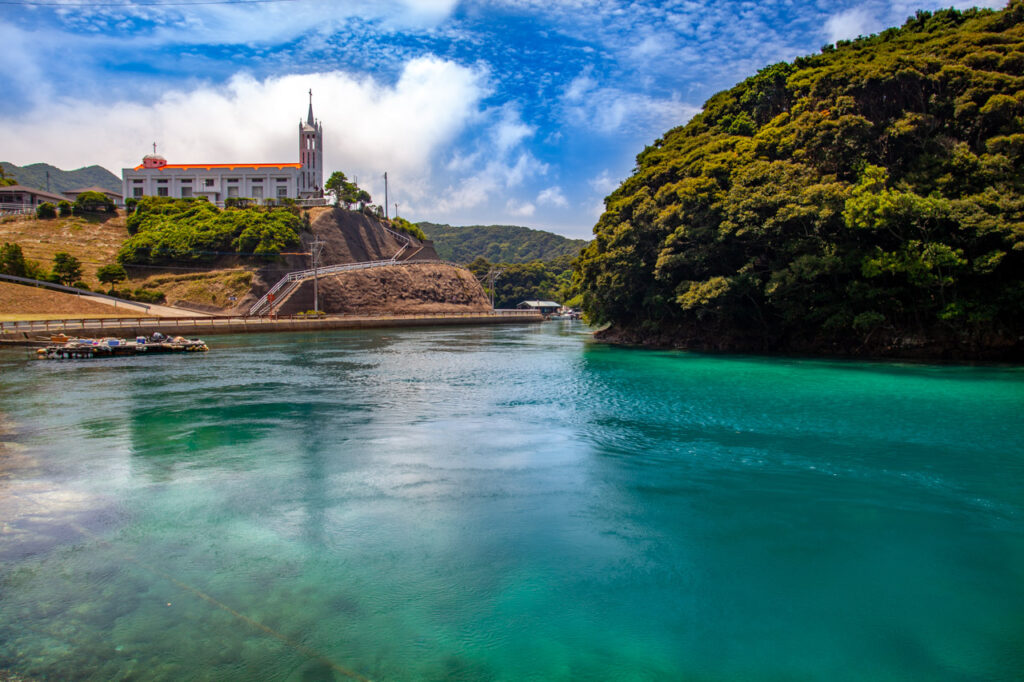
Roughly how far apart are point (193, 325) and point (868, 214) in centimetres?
4672

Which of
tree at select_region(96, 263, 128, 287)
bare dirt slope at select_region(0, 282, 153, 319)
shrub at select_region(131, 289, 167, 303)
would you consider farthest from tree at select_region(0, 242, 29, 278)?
shrub at select_region(131, 289, 167, 303)

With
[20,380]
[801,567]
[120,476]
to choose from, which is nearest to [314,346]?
[20,380]

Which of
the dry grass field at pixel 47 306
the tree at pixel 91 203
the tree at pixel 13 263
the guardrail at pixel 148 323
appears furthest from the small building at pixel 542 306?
the tree at pixel 13 263

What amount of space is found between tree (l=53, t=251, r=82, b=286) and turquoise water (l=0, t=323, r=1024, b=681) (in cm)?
4598

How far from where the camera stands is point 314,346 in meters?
40.0

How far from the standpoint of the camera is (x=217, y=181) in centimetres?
9431

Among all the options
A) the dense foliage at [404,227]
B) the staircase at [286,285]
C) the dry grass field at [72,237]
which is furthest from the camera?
the dense foliage at [404,227]

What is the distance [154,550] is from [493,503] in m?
4.91

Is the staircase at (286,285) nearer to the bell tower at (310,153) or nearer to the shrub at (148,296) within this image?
the shrub at (148,296)

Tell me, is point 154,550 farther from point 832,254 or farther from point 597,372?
point 832,254

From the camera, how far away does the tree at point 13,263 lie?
50594mm

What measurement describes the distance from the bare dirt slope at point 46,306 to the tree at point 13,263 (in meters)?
4.05

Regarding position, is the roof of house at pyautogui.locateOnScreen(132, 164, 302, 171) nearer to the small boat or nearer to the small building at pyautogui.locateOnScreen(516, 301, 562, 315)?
the small building at pyautogui.locateOnScreen(516, 301, 562, 315)

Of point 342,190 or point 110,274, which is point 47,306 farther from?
point 342,190
